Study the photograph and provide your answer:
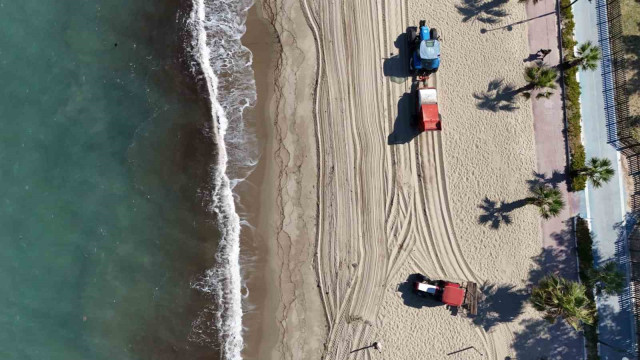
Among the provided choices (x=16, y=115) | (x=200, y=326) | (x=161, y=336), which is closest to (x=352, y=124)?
(x=200, y=326)

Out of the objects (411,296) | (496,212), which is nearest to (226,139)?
(411,296)

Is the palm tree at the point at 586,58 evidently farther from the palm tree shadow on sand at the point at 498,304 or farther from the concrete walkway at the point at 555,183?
the palm tree shadow on sand at the point at 498,304

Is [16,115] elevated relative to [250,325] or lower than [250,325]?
elevated

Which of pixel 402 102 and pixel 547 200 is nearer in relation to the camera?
pixel 547 200

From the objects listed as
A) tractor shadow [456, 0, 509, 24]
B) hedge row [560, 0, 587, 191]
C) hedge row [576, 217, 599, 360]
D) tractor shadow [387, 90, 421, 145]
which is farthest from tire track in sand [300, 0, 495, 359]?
hedge row [560, 0, 587, 191]

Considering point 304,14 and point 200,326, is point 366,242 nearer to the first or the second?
point 200,326

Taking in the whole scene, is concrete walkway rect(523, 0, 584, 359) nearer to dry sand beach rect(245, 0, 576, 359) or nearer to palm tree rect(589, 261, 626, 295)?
dry sand beach rect(245, 0, 576, 359)

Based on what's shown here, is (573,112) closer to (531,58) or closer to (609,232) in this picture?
(531,58)

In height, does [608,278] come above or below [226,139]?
below
